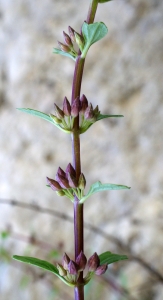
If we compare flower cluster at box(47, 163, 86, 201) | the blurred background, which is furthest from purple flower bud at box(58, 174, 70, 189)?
the blurred background

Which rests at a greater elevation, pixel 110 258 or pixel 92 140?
pixel 92 140

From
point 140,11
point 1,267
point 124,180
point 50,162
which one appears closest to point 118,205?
point 124,180

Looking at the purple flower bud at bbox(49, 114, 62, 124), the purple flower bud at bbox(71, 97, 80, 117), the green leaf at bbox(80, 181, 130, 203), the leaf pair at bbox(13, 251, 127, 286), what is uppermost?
the purple flower bud at bbox(71, 97, 80, 117)

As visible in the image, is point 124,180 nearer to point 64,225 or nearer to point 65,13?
point 64,225

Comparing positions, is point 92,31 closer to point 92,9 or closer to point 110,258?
point 92,9

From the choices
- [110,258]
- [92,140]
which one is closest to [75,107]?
[110,258]

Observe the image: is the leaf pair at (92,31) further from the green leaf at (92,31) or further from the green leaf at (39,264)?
the green leaf at (39,264)

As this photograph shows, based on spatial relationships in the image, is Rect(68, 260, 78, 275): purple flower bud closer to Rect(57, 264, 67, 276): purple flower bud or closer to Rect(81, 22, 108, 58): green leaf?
Rect(57, 264, 67, 276): purple flower bud

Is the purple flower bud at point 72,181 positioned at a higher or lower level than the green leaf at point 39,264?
higher

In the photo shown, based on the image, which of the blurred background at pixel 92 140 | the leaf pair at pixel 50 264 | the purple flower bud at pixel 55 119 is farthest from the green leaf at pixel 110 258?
the blurred background at pixel 92 140

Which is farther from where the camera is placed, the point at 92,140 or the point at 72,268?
the point at 92,140
